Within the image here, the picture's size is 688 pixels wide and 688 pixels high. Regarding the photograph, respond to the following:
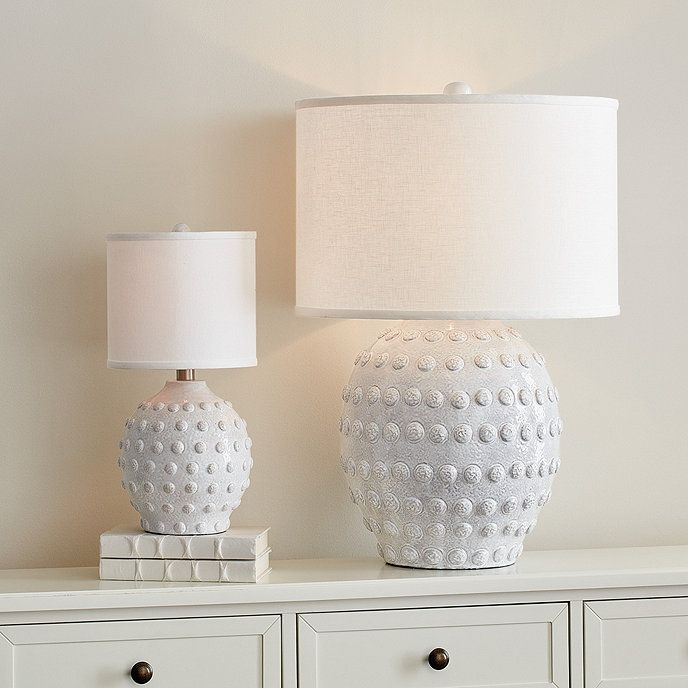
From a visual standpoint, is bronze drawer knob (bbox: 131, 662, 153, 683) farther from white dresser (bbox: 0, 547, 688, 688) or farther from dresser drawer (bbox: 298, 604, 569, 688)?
dresser drawer (bbox: 298, 604, 569, 688)

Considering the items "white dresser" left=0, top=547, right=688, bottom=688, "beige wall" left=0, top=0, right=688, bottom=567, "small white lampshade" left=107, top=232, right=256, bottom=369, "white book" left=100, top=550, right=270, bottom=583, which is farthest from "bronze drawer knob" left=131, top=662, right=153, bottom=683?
"small white lampshade" left=107, top=232, right=256, bottom=369

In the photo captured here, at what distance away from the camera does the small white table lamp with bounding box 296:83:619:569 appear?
A: 5.09ft

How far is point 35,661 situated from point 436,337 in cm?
73

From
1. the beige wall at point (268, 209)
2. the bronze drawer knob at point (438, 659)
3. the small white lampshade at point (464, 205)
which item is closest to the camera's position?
the small white lampshade at point (464, 205)

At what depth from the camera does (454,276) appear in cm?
155

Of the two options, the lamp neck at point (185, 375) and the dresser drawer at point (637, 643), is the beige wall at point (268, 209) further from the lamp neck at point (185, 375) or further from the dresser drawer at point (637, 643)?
the dresser drawer at point (637, 643)

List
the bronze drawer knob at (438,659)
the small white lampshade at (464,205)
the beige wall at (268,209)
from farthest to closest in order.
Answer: the beige wall at (268,209) → the bronze drawer knob at (438,659) → the small white lampshade at (464,205)

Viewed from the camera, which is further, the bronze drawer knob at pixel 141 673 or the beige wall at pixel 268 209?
the beige wall at pixel 268 209

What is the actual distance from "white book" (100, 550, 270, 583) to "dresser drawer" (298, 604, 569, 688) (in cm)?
11

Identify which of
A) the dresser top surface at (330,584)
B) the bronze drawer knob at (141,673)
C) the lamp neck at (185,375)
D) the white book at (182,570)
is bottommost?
the bronze drawer knob at (141,673)

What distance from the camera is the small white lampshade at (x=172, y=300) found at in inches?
64.4

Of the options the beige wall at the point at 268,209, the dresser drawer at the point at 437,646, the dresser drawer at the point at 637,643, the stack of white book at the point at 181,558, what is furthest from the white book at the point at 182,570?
the dresser drawer at the point at 637,643

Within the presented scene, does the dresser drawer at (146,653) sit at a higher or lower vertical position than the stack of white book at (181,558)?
lower

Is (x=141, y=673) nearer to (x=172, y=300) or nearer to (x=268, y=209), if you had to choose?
(x=172, y=300)
